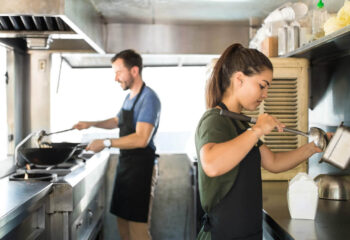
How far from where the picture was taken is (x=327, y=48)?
2107 mm

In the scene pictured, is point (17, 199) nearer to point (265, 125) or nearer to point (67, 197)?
point (67, 197)

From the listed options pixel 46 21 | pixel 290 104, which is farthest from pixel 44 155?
pixel 290 104

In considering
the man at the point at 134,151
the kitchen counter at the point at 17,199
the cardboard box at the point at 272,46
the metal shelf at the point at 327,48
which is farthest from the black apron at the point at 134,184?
the metal shelf at the point at 327,48

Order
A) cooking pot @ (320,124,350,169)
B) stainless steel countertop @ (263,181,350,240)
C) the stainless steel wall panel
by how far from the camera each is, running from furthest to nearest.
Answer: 1. the stainless steel wall panel
2. cooking pot @ (320,124,350,169)
3. stainless steel countertop @ (263,181,350,240)

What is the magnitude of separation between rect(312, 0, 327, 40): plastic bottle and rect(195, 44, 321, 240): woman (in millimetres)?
691

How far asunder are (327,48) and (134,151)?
1504 millimetres

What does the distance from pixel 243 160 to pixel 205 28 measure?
2.44 metres

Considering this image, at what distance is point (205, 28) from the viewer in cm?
377

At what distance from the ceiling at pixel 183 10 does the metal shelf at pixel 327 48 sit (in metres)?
0.55

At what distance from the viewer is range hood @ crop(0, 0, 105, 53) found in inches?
78.0

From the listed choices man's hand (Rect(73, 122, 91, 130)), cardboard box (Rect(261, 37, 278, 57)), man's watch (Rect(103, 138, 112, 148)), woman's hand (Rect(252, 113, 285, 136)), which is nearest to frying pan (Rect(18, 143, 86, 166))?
man's watch (Rect(103, 138, 112, 148))

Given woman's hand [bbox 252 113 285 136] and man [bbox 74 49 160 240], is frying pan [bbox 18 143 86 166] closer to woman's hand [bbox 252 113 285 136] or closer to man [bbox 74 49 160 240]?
man [bbox 74 49 160 240]

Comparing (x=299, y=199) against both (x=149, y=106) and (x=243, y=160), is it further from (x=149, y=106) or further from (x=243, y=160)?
(x=149, y=106)

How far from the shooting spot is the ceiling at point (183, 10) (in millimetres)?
3023
